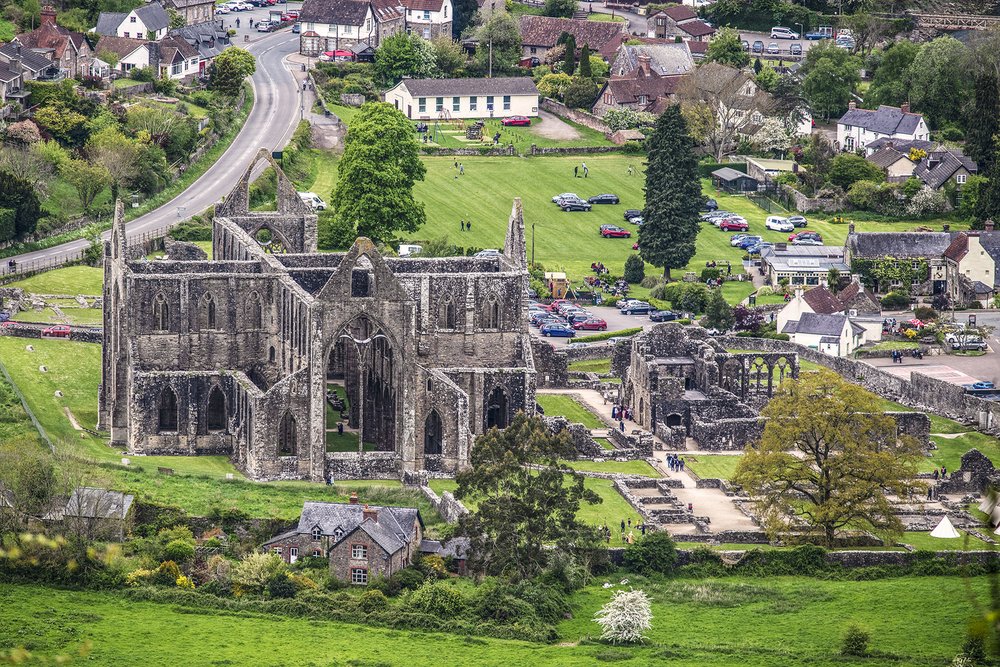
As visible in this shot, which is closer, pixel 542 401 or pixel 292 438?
pixel 292 438

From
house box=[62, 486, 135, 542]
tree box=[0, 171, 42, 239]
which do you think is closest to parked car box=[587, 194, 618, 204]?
tree box=[0, 171, 42, 239]

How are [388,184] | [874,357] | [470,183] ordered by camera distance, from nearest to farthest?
1. [874,357]
2. [388,184]
3. [470,183]

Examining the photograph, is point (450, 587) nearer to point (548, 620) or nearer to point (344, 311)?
point (548, 620)

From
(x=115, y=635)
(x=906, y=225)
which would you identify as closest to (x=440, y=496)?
(x=115, y=635)

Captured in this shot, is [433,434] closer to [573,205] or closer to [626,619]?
[626,619]

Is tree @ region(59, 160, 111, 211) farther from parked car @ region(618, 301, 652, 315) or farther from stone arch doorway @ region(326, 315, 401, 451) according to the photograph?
stone arch doorway @ region(326, 315, 401, 451)
